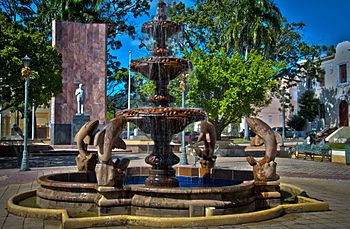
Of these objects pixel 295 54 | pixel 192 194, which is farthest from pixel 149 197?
pixel 295 54

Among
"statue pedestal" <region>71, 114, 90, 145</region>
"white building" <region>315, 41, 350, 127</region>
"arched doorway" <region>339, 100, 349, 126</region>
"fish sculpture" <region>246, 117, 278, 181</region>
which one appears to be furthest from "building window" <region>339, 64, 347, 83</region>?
"fish sculpture" <region>246, 117, 278, 181</region>

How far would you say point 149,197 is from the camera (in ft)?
25.2

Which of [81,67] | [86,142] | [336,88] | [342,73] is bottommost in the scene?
[86,142]

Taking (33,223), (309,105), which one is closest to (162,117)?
(33,223)

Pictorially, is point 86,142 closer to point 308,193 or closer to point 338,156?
point 308,193

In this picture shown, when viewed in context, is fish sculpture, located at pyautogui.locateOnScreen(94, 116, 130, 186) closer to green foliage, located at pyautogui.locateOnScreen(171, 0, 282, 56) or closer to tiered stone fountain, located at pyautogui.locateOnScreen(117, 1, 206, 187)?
tiered stone fountain, located at pyautogui.locateOnScreen(117, 1, 206, 187)

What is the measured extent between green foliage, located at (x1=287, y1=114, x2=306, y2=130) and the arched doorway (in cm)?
847

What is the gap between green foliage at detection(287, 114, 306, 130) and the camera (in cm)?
5311

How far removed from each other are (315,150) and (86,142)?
52.9ft

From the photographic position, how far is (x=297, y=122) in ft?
177

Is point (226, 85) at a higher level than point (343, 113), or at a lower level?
higher

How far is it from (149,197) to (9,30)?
17.8 metres

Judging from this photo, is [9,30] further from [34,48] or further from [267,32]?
[267,32]

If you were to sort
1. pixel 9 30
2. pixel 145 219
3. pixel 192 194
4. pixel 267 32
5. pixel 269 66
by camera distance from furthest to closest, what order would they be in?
pixel 267 32 < pixel 269 66 < pixel 9 30 < pixel 192 194 < pixel 145 219
